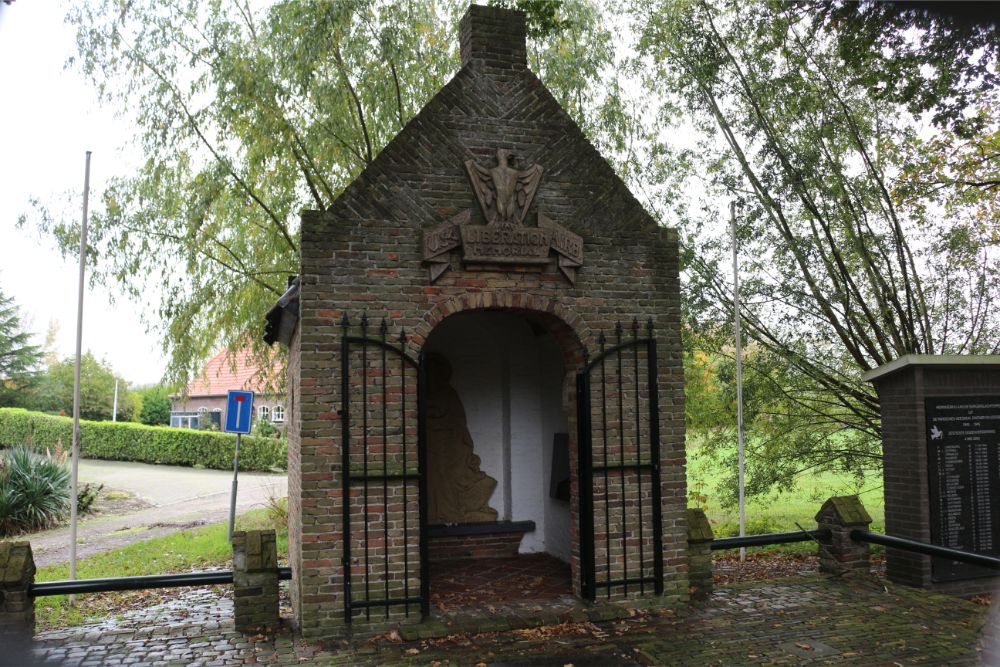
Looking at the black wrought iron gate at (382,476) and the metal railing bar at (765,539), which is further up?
the black wrought iron gate at (382,476)

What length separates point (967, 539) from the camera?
26.8ft

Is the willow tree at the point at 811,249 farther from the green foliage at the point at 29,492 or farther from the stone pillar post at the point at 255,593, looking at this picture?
the green foliage at the point at 29,492

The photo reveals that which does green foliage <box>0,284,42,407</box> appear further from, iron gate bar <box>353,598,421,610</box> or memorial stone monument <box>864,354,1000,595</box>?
memorial stone monument <box>864,354,1000,595</box>

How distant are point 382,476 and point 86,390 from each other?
38429 millimetres


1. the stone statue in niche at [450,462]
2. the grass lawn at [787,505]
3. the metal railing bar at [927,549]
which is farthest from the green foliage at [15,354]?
the grass lawn at [787,505]

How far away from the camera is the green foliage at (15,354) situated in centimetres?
1057

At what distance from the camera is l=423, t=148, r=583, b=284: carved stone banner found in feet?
23.3

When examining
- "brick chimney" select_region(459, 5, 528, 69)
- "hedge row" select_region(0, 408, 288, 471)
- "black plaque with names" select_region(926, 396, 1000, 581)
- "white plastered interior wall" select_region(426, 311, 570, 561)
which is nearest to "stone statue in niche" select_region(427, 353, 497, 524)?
"white plastered interior wall" select_region(426, 311, 570, 561)

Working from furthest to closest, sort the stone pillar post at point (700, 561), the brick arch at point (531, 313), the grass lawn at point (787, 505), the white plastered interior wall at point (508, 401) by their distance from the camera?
the grass lawn at point (787, 505)
the white plastered interior wall at point (508, 401)
the stone pillar post at point (700, 561)
the brick arch at point (531, 313)

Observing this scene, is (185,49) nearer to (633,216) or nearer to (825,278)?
(633,216)

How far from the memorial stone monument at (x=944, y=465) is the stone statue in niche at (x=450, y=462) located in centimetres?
469

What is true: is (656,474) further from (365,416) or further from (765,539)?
(365,416)

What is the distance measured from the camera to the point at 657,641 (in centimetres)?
656

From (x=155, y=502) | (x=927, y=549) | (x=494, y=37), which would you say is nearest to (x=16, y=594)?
(x=494, y=37)
